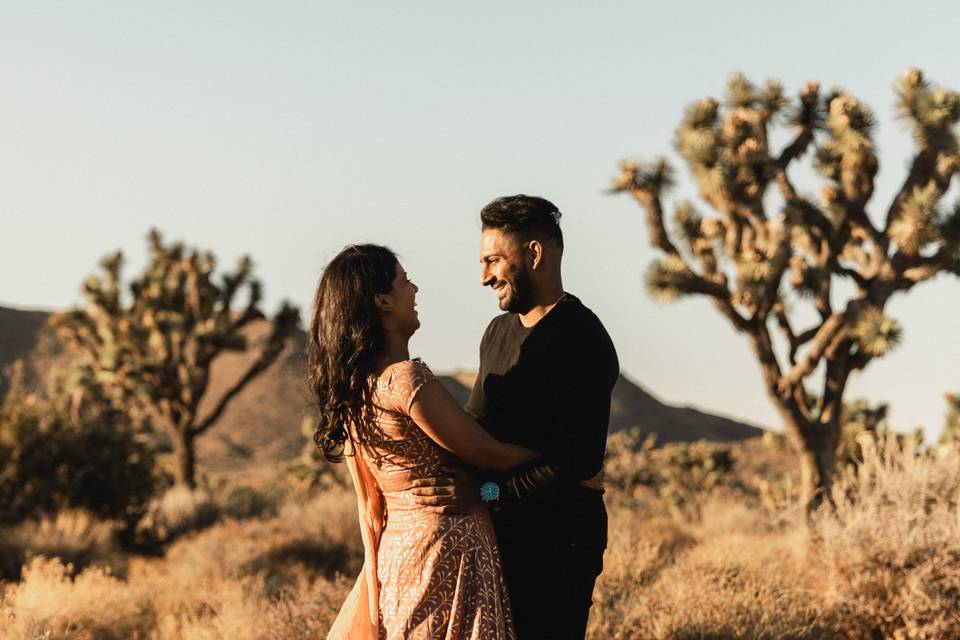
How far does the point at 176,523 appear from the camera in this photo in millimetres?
17188

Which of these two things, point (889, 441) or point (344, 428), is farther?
point (889, 441)

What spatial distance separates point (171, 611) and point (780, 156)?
11340 mm

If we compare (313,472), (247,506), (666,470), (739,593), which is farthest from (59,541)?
(666,470)

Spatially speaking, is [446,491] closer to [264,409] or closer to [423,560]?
[423,560]

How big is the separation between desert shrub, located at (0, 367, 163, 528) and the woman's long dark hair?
1332 centimetres

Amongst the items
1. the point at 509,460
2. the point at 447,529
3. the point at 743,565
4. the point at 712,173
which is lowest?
the point at 743,565

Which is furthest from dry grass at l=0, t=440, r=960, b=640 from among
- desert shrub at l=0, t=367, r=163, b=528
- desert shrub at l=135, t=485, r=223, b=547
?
desert shrub at l=135, t=485, r=223, b=547

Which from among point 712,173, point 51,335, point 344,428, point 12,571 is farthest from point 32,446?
point 51,335

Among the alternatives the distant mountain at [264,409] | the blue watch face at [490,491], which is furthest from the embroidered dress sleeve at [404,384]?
the distant mountain at [264,409]

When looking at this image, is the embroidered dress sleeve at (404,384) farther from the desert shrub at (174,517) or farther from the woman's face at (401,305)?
the desert shrub at (174,517)

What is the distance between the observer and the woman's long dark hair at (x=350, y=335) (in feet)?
12.2

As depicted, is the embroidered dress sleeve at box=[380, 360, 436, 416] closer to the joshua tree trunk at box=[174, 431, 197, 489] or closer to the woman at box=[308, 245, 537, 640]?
the woman at box=[308, 245, 537, 640]

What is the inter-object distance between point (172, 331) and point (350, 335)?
19292 millimetres

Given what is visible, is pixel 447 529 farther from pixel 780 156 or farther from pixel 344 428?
pixel 780 156
